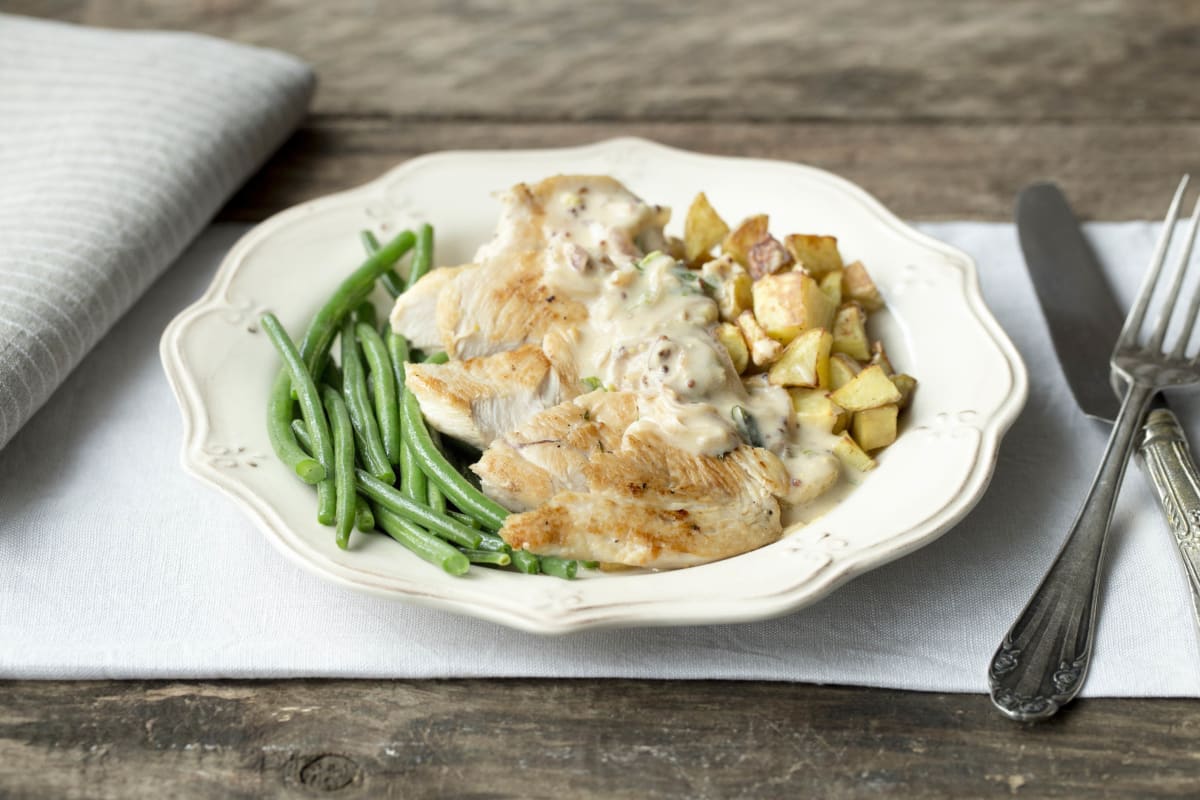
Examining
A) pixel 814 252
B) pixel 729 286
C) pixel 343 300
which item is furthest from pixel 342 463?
pixel 814 252

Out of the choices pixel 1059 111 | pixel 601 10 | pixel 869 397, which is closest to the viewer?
pixel 869 397

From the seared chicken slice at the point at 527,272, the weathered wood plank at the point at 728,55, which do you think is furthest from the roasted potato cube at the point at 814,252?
the weathered wood plank at the point at 728,55

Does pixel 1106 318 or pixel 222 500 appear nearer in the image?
pixel 222 500

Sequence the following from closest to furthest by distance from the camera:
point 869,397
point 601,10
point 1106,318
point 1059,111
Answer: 1. point 869,397
2. point 1106,318
3. point 1059,111
4. point 601,10

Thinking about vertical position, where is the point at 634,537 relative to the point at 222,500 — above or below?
above

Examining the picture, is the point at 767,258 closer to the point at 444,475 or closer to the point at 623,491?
the point at 623,491

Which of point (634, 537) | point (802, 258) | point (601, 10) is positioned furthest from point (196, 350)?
point (601, 10)

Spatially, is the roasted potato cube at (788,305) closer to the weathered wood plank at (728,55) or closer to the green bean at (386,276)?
the green bean at (386,276)

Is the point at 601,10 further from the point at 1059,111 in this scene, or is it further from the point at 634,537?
the point at 634,537
